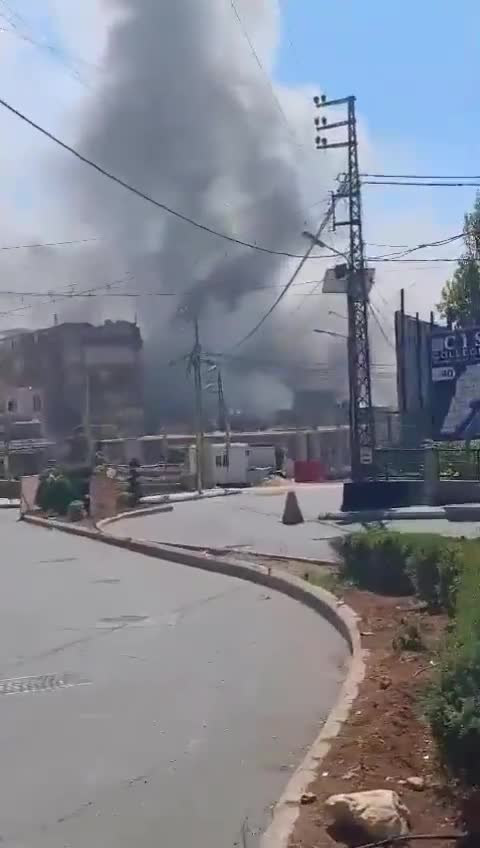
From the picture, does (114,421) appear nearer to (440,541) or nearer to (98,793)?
(440,541)

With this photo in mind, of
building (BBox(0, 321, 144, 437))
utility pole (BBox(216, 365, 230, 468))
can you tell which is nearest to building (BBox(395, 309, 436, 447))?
utility pole (BBox(216, 365, 230, 468))

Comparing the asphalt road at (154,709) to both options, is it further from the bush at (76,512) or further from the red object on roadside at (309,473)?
the red object on roadside at (309,473)

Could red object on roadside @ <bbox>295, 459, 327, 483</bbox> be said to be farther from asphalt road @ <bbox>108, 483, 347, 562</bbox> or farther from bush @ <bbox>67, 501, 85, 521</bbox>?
bush @ <bbox>67, 501, 85, 521</bbox>

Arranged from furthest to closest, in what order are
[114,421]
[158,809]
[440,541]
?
[114,421] < [440,541] < [158,809]

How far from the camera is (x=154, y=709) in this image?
706 centimetres

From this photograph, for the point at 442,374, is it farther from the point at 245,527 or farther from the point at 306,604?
the point at 306,604

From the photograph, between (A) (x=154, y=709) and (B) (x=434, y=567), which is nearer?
(A) (x=154, y=709)

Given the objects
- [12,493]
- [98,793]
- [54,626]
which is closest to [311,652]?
[54,626]

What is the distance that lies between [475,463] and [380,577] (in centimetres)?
1532

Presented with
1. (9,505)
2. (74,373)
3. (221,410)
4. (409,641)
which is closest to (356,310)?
(9,505)

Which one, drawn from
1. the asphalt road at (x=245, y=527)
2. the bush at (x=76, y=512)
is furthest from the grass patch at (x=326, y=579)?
the bush at (x=76, y=512)

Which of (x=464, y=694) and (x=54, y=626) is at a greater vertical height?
(x=464, y=694)

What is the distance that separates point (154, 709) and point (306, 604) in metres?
4.90

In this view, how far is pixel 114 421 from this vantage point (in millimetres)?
69250
